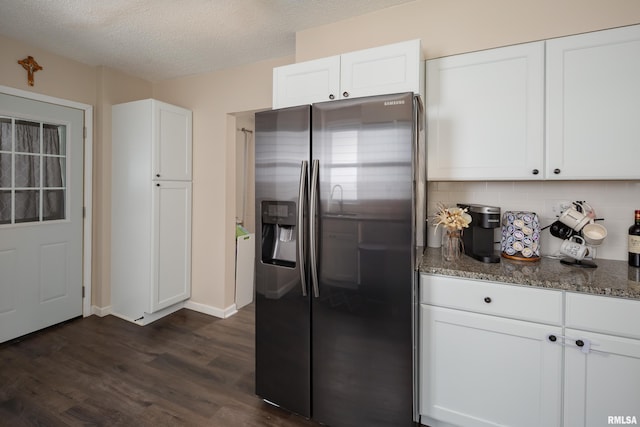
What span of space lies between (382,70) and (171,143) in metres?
2.30

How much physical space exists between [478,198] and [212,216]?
2531 millimetres

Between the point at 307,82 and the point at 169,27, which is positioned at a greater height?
the point at 169,27

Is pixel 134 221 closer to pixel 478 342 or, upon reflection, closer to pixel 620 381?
pixel 478 342

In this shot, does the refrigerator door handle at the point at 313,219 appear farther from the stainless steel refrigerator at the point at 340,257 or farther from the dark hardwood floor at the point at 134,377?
the dark hardwood floor at the point at 134,377

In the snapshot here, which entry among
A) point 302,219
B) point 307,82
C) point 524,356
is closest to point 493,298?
point 524,356

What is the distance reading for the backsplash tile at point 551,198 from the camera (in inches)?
68.8

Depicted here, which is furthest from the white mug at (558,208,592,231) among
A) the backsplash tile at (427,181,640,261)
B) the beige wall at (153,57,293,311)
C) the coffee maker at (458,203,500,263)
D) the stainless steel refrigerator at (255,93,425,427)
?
the beige wall at (153,57,293,311)

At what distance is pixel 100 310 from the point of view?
10.4ft

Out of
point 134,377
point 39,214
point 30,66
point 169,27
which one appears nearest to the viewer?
point 134,377

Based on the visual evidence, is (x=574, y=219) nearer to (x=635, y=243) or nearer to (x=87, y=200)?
(x=635, y=243)

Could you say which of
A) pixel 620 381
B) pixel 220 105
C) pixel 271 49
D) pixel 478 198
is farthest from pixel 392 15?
pixel 620 381

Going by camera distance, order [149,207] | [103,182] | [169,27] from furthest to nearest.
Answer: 1. [103,182]
2. [149,207]
3. [169,27]

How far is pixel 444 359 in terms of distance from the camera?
1.59m

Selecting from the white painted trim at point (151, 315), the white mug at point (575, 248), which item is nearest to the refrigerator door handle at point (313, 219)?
the white mug at point (575, 248)
